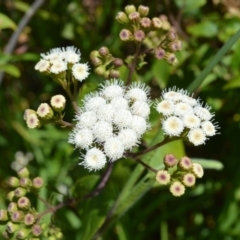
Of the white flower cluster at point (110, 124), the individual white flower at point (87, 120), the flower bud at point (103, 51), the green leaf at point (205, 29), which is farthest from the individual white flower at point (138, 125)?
the green leaf at point (205, 29)

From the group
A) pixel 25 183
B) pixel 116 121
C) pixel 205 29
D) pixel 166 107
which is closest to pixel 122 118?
pixel 116 121

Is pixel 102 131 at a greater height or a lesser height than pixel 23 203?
greater

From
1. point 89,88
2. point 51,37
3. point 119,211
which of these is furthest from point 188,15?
point 119,211

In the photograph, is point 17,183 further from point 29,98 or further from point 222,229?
point 29,98

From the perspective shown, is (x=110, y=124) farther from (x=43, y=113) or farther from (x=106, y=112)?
(x=43, y=113)

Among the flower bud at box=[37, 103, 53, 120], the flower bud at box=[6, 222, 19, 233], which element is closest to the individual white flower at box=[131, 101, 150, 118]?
the flower bud at box=[37, 103, 53, 120]
